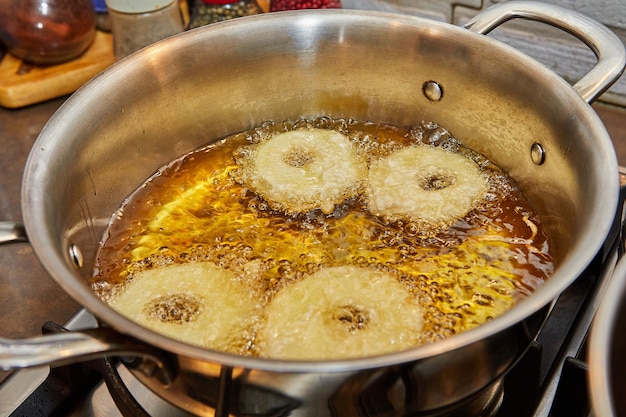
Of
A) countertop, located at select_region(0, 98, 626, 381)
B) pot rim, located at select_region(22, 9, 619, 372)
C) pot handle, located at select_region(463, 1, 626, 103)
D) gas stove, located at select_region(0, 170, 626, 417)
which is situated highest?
pot handle, located at select_region(463, 1, 626, 103)

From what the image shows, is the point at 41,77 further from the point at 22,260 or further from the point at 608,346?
the point at 608,346

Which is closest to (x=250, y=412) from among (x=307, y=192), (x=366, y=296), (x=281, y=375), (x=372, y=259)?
(x=281, y=375)

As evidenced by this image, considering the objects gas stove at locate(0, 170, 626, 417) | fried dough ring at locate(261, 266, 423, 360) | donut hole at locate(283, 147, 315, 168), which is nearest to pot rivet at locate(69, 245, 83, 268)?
gas stove at locate(0, 170, 626, 417)

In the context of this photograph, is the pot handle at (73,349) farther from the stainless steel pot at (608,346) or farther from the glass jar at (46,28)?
the glass jar at (46,28)

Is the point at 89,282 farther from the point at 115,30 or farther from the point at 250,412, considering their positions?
the point at 115,30

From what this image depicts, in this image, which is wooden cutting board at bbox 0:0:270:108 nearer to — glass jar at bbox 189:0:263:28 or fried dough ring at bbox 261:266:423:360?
glass jar at bbox 189:0:263:28

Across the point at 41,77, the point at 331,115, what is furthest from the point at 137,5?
the point at 331,115
